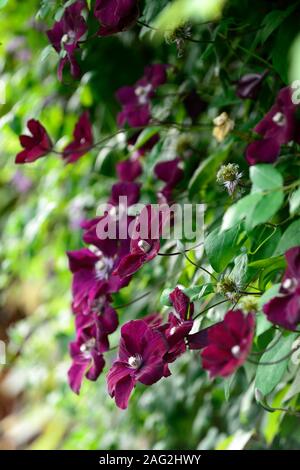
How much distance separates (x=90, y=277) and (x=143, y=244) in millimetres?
207

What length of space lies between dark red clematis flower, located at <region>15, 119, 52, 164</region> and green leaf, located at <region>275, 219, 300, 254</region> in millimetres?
404

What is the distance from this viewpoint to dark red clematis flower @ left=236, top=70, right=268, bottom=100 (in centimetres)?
90

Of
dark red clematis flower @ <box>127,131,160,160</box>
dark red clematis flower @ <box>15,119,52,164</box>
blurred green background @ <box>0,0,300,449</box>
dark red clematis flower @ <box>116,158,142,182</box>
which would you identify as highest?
dark red clematis flower @ <box>15,119,52,164</box>

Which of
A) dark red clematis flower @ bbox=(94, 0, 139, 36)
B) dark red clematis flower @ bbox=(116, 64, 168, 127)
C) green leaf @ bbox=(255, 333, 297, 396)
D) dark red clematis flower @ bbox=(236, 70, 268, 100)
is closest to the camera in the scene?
green leaf @ bbox=(255, 333, 297, 396)

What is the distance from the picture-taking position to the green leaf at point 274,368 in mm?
638

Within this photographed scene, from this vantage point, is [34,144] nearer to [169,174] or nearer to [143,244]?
[169,174]

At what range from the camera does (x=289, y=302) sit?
20.3 inches

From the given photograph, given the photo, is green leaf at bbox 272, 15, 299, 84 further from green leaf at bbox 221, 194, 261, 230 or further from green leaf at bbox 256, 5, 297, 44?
green leaf at bbox 221, 194, 261, 230

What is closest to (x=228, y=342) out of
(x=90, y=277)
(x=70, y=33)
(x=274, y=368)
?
(x=274, y=368)

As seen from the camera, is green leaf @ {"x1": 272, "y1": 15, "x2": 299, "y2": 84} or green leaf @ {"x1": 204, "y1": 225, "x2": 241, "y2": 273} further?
green leaf @ {"x1": 272, "y1": 15, "x2": 299, "y2": 84}

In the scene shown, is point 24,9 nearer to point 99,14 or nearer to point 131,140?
point 131,140

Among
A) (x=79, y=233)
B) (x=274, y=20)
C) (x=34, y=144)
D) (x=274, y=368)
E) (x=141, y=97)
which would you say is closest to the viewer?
(x=274, y=368)

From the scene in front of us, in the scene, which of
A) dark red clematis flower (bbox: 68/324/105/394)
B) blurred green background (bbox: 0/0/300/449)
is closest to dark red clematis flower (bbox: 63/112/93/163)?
blurred green background (bbox: 0/0/300/449)

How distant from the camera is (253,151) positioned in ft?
2.18
